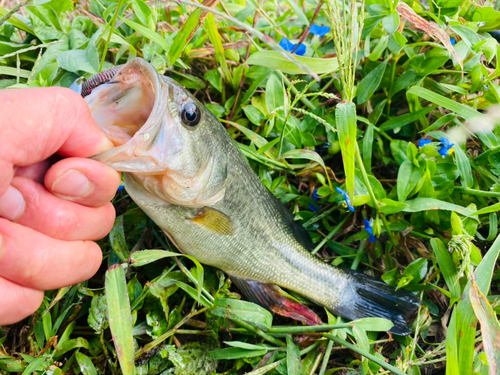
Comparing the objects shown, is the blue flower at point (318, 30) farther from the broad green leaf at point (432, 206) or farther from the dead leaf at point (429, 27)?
the broad green leaf at point (432, 206)

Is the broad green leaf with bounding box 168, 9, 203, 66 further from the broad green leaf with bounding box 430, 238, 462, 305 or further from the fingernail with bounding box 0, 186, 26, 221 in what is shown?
the broad green leaf with bounding box 430, 238, 462, 305

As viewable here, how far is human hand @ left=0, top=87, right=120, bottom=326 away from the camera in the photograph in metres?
1.47

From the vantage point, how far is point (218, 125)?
2131 millimetres

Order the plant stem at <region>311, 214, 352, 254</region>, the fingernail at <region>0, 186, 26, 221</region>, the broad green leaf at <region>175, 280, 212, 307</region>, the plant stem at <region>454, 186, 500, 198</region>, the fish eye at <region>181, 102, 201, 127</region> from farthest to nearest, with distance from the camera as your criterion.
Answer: the plant stem at <region>311, 214, 352, 254</region>
the plant stem at <region>454, 186, 500, 198</region>
the broad green leaf at <region>175, 280, 212, 307</region>
the fish eye at <region>181, 102, 201, 127</region>
the fingernail at <region>0, 186, 26, 221</region>

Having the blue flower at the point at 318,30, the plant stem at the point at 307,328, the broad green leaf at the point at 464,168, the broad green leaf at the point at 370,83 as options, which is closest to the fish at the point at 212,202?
the plant stem at the point at 307,328

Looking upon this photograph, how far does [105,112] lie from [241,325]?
1.41 meters

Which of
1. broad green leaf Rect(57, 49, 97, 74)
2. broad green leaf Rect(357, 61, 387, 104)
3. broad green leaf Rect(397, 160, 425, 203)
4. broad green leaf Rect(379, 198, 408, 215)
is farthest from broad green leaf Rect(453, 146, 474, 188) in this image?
broad green leaf Rect(57, 49, 97, 74)

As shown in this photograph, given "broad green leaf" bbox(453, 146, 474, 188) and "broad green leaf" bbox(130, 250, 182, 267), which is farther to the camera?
"broad green leaf" bbox(453, 146, 474, 188)

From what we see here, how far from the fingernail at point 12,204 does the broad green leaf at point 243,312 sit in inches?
45.7

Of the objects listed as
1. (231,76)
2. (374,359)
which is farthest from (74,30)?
(374,359)

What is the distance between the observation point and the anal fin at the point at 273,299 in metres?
2.46

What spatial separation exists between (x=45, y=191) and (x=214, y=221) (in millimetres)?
880

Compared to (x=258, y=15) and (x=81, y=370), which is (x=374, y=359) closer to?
(x=81, y=370)

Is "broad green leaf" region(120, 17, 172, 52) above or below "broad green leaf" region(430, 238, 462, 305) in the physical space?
above
